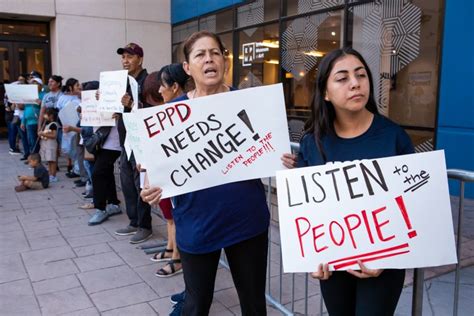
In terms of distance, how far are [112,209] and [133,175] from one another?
1.39m

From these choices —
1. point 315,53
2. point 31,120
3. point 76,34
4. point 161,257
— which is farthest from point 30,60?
point 161,257

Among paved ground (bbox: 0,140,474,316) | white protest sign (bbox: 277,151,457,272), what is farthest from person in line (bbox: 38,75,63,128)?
white protest sign (bbox: 277,151,457,272)

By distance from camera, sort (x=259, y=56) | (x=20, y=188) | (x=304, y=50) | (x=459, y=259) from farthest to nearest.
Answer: (x=259, y=56) < (x=304, y=50) < (x=20, y=188) < (x=459, y=259)

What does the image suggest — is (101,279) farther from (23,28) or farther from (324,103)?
A: (23,28)

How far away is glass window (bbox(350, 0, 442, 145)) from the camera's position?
6.73 meters

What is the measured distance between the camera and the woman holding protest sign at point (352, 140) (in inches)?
72.7

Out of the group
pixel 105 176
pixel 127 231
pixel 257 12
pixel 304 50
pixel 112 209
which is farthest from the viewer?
pixel 257 12

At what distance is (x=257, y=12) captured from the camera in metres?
10.8

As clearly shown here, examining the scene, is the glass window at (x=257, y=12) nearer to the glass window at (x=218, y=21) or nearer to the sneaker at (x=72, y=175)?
the glass window at (x=218, y=21)

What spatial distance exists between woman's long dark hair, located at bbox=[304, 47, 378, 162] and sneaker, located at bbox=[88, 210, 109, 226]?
14.0 feet

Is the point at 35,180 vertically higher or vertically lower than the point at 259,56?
lower

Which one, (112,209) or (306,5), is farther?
(306,5)

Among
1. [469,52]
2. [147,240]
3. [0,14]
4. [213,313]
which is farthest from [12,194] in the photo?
[0,14]

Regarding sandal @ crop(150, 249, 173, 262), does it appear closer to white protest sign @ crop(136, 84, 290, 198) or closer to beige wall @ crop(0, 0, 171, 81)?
white protest sign @ crop(136, 84, 290, 198)
